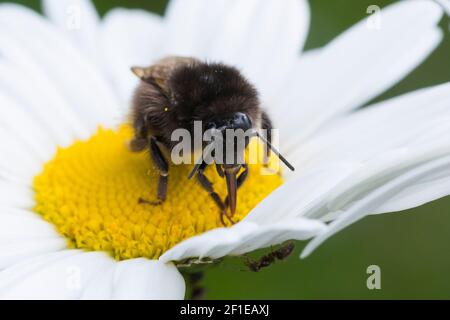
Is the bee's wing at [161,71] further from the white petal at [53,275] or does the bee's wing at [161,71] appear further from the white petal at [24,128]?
the white petal at [24,128]

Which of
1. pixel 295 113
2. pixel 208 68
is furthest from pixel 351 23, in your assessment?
pixel 208 68

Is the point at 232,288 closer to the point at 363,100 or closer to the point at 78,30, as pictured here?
the point at 363,100

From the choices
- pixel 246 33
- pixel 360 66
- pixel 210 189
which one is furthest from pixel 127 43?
pixel 210 189

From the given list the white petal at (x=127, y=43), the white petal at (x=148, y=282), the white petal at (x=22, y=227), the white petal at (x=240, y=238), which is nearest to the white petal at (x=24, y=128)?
the white petal at (x=127, y=43)

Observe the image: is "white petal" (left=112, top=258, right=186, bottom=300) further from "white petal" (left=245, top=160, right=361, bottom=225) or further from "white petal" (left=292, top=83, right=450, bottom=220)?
"white petal" (left=292, top=83, right=450, bottom=220)

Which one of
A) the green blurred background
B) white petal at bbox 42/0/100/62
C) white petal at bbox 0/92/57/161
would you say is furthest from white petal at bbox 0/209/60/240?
white petal at bbox 42/0/100/62
